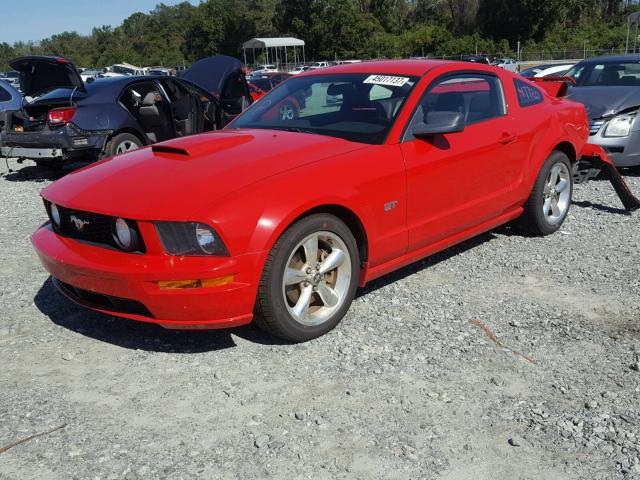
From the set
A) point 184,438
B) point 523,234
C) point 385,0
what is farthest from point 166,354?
point 385,0

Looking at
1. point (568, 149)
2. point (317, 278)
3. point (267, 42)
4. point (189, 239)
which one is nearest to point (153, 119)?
point (568, 149)

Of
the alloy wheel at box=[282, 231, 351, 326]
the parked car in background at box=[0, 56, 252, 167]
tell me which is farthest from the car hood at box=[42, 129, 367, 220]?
the parked car in background at box=[0, 56, 252, 167]

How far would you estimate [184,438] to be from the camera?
296cm

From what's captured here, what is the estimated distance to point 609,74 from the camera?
30.7ft

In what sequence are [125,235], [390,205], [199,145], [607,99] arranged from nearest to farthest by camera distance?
[125,235] → [390,205] → [199,145] → [607,99]

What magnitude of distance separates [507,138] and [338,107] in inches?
53.9

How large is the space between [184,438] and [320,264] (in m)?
1.30

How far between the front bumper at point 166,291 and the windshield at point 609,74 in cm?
736

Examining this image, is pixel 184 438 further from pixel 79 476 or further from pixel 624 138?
pixel 624 138

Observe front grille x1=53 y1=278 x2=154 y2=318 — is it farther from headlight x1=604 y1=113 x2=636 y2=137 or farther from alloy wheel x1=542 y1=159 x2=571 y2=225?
headlight x1=604 y1=113 x2=636 y2=137

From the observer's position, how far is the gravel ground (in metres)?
2.79

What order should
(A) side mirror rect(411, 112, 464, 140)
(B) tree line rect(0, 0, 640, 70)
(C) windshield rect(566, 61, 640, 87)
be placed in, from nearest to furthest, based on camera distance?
(A) side mirror rect(411, 112, 464, 140), (C) windshield rect(566, 61, 640, 87), (B) tree line rect(0, 0, 640, 70)

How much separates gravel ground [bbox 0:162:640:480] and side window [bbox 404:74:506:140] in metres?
1.18

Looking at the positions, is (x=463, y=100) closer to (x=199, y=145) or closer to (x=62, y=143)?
(x=199, y=145)
